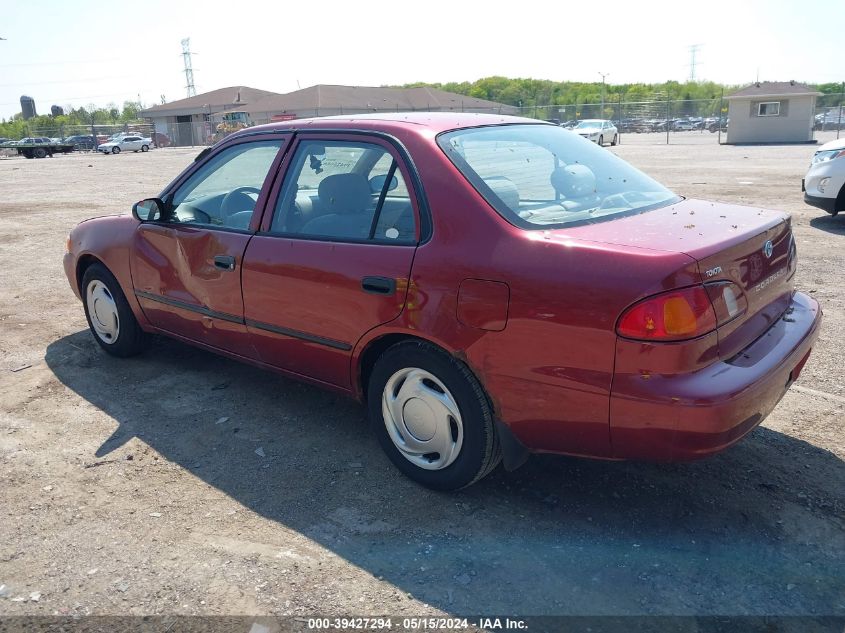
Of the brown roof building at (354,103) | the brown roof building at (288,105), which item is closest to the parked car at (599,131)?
the brown roof building at (354,103)

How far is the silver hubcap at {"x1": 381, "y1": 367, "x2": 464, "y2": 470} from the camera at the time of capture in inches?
128

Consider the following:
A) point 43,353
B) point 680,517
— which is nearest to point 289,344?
point 680,517

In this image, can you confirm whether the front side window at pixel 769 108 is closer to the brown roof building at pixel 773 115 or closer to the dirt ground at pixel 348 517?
the brown roof building at pixel 773 115

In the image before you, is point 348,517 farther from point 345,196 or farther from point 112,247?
point 112,247

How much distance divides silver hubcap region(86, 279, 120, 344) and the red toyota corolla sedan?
0.87m

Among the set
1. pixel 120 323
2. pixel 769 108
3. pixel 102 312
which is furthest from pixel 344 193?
pixel 769 108

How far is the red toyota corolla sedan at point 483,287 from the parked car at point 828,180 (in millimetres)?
6723

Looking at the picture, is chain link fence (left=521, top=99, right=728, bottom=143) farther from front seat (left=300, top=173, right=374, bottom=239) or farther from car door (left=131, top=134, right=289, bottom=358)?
front seat (left=300, top=173, right=374, bottom=239)

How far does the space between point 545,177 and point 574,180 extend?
0.49 ft

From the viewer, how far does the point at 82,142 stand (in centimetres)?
5572

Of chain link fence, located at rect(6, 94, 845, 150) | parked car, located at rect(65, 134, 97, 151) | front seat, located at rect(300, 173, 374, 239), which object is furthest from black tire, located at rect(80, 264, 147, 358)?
parked car, located at rect(65, 134, 97, 151)

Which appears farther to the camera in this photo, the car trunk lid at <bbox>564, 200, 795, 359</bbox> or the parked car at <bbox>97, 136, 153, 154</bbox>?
the parked car at <bbox>97, 136, 153, 154</bbox>

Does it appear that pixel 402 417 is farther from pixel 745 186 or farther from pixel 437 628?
pixel 745 186

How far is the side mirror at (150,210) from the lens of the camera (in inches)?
180
